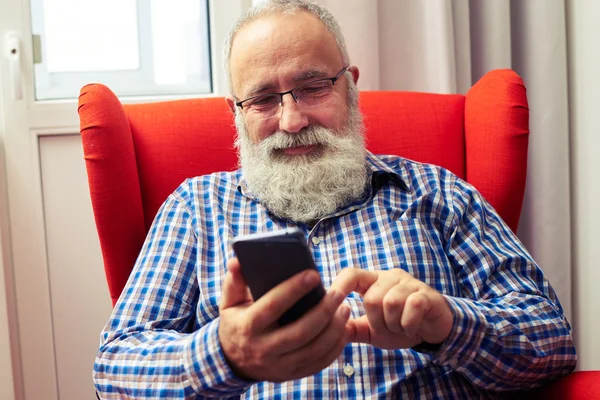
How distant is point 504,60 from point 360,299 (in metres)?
1.08

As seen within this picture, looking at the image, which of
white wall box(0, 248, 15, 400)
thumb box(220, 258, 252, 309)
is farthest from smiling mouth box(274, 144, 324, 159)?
white wall box(0, 248, 15, 400)

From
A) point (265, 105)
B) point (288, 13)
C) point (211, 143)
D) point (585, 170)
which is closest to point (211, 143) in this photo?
point (211, 143)

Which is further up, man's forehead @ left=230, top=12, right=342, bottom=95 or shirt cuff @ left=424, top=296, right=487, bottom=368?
man's forehead @ left=230, top=12, right=342, bottom=95

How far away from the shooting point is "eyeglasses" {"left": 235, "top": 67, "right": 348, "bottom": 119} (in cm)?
132

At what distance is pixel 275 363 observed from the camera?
2.63 feet

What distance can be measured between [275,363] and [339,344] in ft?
0.28

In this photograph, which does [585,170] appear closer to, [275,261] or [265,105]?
[265,105]

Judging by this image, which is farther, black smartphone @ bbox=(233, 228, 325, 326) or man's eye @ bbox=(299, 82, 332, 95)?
man's eye @ bbox=(299, 82, 332, 95)

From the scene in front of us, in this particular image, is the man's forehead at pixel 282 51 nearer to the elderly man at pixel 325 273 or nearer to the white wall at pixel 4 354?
the elderly man at pixel 325 273

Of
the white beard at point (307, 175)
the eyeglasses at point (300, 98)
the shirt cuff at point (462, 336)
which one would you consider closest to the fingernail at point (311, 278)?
the shirt cuff at point (462, 336)

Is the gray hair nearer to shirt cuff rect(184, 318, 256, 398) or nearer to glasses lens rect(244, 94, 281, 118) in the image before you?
glasses lens rect(244, 94, 281, 118)

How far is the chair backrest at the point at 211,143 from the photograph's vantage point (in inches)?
52.2

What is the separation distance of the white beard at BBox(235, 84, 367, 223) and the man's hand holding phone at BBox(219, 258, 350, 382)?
1.55 feet

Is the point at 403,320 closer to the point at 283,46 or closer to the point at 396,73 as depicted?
the point at 283,46
